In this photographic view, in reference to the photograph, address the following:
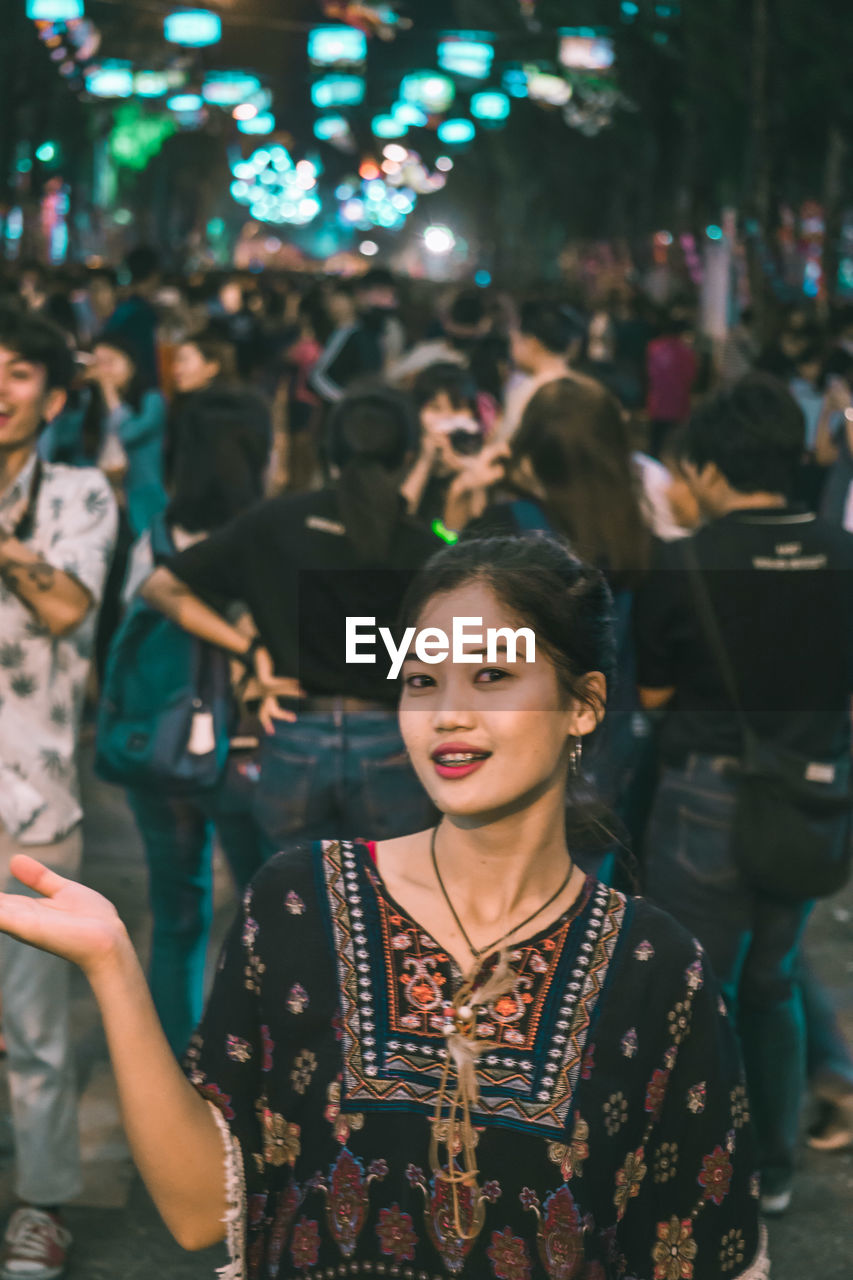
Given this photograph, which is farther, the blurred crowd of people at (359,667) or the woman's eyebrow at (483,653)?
the blurred crowd of people at (359,667)

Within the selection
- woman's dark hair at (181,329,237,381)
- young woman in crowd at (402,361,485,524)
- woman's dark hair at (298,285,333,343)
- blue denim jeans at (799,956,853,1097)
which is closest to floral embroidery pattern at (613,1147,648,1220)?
blue denim jeans at (799,956,853,1097)

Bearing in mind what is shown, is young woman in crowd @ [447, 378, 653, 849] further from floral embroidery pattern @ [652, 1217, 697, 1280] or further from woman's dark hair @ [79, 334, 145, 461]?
woman's dark hair @ [79, 334, 145, 461]

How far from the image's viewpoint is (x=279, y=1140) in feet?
7.34

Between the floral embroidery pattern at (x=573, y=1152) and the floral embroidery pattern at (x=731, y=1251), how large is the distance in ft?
0.80

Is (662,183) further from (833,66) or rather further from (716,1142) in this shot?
(716,1142)

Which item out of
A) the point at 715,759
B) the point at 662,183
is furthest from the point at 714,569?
the point at 662,183

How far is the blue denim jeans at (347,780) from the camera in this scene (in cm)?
434

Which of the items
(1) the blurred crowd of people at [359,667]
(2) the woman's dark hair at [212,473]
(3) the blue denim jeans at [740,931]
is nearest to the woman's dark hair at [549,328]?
(1) the blurred crowd of people at [359,667]

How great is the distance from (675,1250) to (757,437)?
8.18 feet

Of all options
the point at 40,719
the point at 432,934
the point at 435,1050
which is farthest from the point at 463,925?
the point at 40,719

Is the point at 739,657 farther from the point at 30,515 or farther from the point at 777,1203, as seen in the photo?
the point at 30,515

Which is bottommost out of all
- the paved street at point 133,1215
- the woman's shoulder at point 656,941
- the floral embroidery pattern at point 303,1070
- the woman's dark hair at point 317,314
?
the paved street at point 133,1215

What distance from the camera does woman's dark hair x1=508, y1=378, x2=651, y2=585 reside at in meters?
4.45

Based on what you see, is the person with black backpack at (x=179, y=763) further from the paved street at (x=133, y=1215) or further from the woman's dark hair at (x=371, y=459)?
the woman's dark hair at (x=371, y=459)
